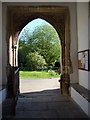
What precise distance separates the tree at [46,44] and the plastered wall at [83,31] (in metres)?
10.1

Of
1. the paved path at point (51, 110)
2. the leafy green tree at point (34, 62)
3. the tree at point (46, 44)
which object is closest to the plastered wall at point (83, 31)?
the paved path at point (51, 110)

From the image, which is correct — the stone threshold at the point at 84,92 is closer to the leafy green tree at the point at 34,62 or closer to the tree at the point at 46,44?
the leafy green tree at the point at 34,62

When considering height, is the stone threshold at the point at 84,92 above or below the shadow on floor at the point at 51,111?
above

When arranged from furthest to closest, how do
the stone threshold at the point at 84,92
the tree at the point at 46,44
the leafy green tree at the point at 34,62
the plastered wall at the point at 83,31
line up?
the tree at the point at 46,44 → the leafy green tree at the point at 34,62 → the plastered wall at the point at 83,31 → the stone threshold at the point at 84,92

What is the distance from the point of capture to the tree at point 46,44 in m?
14.0

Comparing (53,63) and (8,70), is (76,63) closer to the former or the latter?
(8,70)

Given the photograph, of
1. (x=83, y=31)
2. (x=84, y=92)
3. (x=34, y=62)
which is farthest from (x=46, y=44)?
(x=84, y=92)

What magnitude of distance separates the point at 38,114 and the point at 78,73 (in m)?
1.74

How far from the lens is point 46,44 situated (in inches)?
555

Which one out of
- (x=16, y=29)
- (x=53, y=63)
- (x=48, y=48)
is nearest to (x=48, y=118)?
(x=16, y=29)

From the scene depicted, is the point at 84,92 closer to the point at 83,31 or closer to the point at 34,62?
the point at 83,31

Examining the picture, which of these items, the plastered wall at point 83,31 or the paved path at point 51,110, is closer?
the paved path at point 51,110

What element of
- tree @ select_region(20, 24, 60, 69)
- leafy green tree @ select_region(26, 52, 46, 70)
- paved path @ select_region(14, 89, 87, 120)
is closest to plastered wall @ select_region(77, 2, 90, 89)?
paved path @ select_region(14, 89, 87, 120)

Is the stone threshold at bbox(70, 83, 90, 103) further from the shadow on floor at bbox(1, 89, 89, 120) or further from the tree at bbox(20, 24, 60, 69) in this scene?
the tree at bbox(20, 24, 60, 69)
